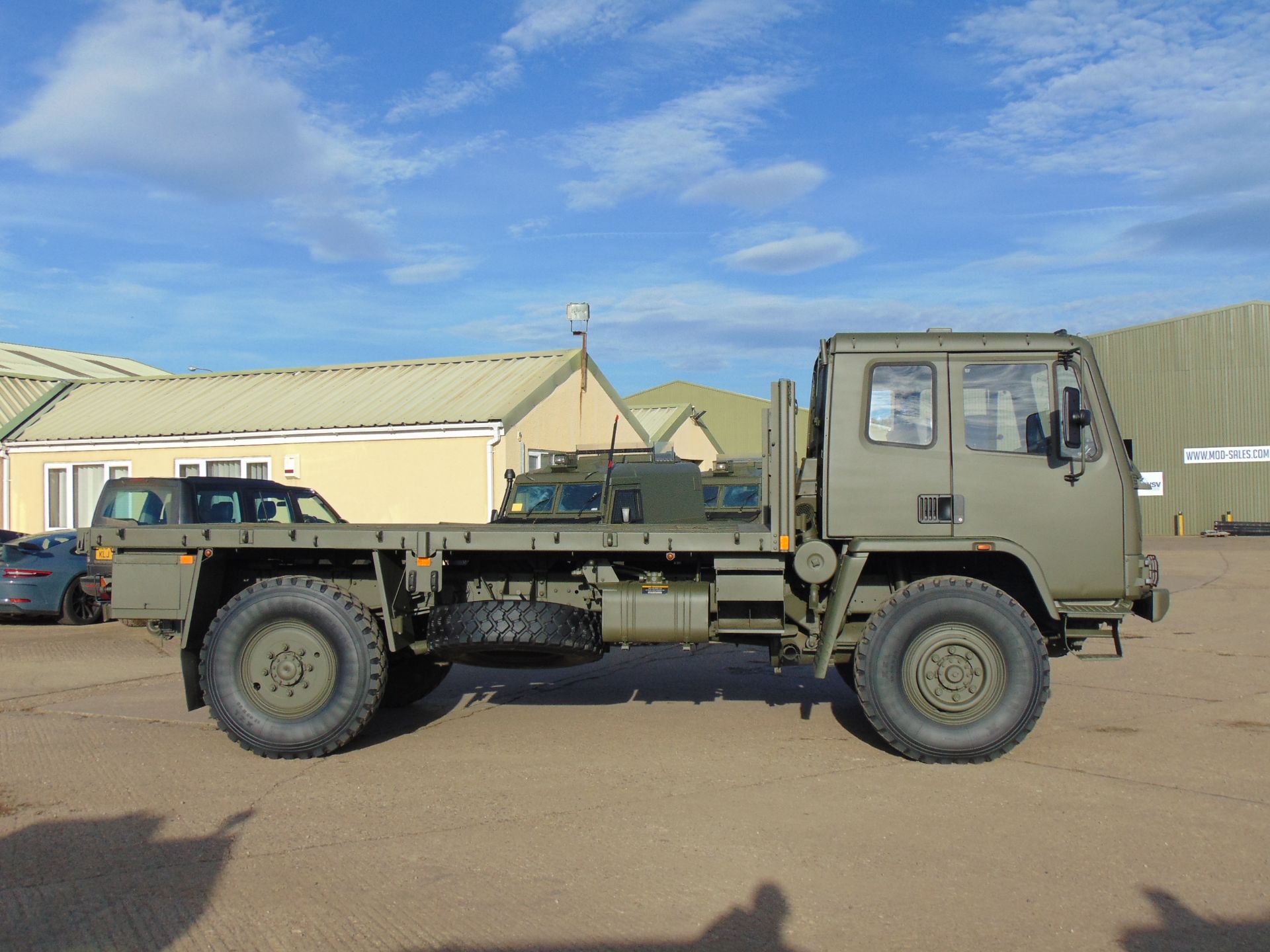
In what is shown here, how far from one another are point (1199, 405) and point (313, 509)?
101 ft

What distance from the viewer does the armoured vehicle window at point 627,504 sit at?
40.8 ft

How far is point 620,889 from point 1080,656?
136 inches

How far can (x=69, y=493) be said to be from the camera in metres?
23.3

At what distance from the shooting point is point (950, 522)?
676 cm

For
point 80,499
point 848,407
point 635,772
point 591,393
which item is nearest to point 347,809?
point 635,772

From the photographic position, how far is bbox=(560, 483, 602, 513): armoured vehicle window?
12891mm

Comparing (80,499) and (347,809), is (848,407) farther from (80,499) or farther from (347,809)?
(80,499)

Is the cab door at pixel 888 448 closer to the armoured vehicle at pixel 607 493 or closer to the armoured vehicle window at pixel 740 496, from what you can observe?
the armoured vehicle at pixel 607 493

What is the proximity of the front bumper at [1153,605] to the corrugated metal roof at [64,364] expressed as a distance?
31.6m

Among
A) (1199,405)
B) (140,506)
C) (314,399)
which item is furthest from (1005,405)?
(1199,405)

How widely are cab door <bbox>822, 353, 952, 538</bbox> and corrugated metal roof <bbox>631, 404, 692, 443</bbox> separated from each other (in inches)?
894

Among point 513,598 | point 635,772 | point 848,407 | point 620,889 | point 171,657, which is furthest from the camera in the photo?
point 171,657

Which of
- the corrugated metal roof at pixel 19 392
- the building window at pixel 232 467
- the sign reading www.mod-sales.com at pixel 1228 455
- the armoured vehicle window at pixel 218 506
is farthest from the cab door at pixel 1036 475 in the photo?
the sign reading www.mod-sales.com at pixel 1228 455

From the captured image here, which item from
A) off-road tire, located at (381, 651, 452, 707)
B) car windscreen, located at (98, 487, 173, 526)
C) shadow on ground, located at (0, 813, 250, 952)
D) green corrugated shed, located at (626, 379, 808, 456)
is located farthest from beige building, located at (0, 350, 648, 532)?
green corrugated shed, located at (626, 379, 808, 456)
